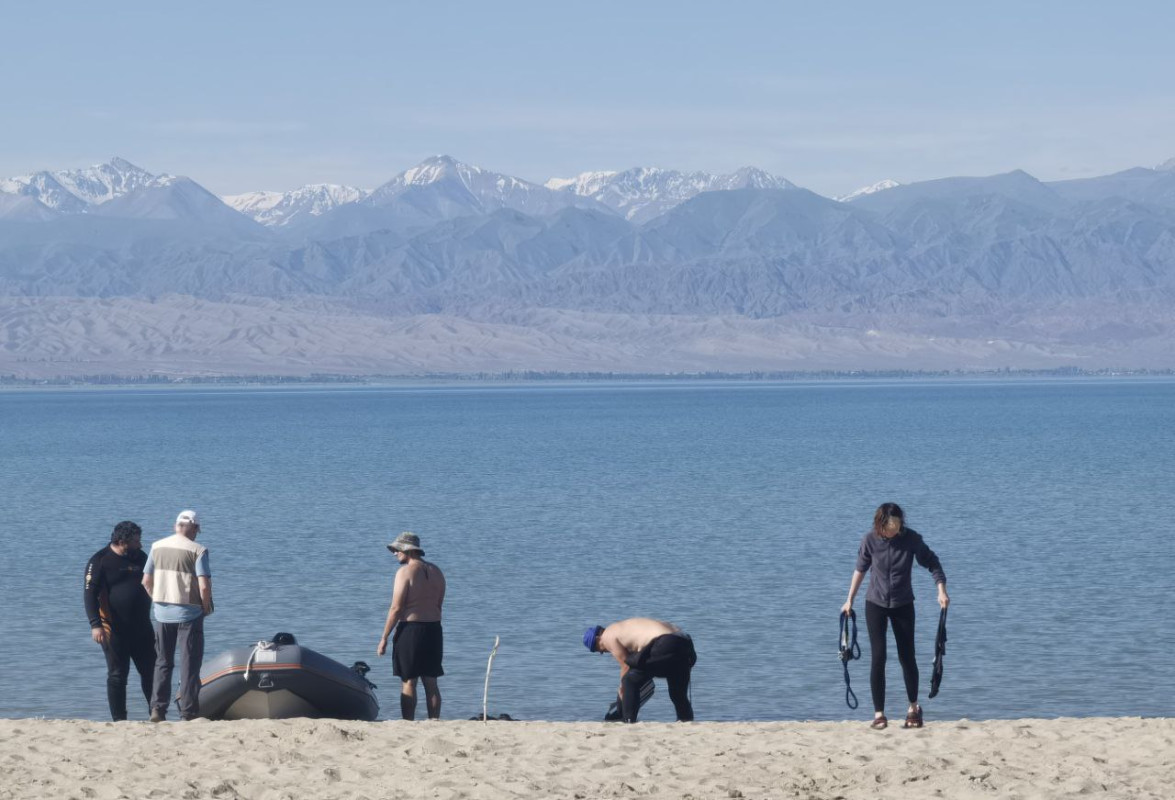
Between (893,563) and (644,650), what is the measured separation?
6.61 feet

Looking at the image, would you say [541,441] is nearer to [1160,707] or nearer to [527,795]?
[1160,707]

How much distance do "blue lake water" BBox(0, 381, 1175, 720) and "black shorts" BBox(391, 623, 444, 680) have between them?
5.14 meters

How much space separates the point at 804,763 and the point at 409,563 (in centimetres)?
327

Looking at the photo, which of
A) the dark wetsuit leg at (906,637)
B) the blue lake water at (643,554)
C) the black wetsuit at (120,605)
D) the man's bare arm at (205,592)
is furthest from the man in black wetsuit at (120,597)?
the dark wetsuit leg at (906,637)

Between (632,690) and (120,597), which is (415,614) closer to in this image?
(632,690)

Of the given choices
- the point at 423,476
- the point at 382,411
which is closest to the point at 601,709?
the point at 423,476

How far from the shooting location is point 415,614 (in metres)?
13.5

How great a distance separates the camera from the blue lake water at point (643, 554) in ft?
68.3

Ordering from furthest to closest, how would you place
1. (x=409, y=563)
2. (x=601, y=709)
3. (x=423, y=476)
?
(x=423, y=476), (x=601, y=709), (x=409, y=563)

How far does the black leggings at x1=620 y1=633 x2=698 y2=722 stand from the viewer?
43.3 feet

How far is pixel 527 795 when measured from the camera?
38.0 ft

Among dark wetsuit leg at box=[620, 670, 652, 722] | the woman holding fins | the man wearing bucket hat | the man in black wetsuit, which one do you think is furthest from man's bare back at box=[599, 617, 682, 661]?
the man in black wetsuit

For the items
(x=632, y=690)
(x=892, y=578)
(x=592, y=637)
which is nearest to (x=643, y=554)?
(x=632, y=690)

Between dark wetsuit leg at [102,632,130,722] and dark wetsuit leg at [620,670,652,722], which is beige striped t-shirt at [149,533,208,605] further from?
dark wetsuit leg at [620,670,652,722]
